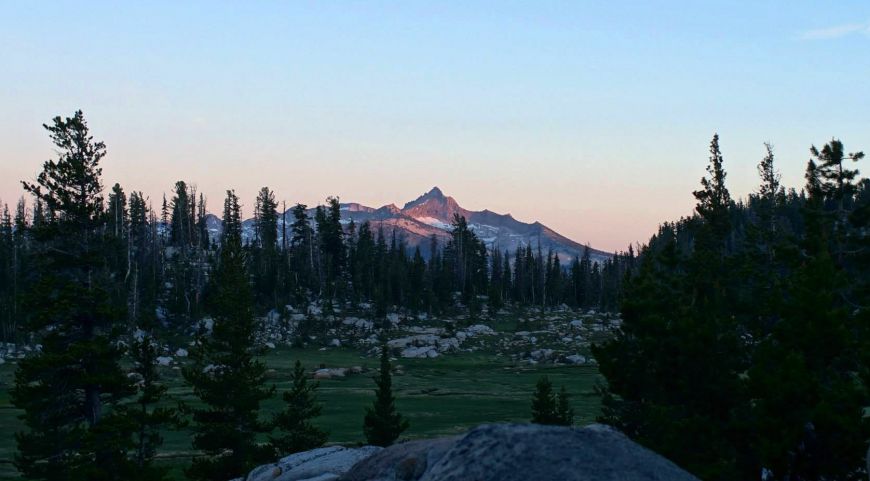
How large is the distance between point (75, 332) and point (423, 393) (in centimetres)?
3845

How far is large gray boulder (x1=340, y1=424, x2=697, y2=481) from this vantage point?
9016 millimetres

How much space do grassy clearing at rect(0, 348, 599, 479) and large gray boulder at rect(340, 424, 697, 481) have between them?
106ft

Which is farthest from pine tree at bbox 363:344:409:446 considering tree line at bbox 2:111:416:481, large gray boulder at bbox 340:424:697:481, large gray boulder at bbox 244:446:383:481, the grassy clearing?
large gray boulder at bbox 340:424:697:481

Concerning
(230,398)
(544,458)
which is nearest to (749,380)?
(544,458)

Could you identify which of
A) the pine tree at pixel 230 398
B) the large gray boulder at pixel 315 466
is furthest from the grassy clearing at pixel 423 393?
the large gray boulder at pixel 315 466

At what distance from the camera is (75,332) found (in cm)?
2936

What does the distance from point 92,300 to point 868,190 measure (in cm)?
14934

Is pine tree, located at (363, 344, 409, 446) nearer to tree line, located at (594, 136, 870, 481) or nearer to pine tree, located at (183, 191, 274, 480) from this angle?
pine tree, located at (183, 191, 274, 480)

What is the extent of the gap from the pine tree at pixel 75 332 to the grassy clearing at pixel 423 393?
10.1 meters

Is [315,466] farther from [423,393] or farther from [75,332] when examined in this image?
[423,393]

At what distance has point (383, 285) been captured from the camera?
120 metres

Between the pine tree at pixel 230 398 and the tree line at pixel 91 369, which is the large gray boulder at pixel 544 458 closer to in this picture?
the tree line at pixel 91 369

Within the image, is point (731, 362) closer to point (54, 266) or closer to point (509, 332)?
point (54, 266)

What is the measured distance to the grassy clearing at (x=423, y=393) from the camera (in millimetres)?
47450
